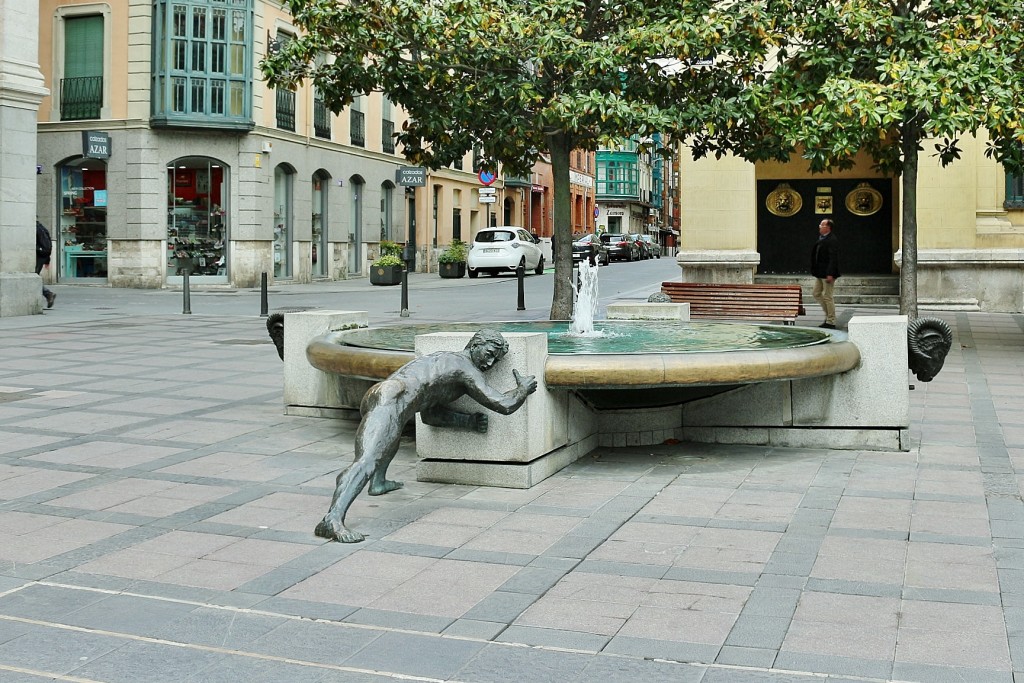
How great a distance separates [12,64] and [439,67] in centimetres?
781

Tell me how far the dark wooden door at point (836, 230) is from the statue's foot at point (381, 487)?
19428mm

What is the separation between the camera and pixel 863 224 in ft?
81.1

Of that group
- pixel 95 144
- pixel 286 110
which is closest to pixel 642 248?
pixel 286 110

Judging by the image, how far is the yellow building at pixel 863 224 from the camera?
72.9ft

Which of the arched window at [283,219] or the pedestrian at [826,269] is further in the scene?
the arched window at [283,219]

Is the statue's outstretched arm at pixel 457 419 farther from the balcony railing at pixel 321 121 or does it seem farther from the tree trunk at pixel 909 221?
the balcony railing at pixel 321 121

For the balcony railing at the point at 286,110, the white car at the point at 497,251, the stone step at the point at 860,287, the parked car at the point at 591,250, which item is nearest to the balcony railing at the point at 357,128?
the balcony railing at the point at 286,110

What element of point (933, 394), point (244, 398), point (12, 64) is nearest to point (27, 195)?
point (12, 64)

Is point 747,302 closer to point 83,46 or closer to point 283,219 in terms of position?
point 283,219

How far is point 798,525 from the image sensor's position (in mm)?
5906

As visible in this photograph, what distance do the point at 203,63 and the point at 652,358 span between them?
25898mm

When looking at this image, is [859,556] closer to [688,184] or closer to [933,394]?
[933,394]

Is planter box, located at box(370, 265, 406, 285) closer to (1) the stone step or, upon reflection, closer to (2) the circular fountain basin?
(1) the stone step

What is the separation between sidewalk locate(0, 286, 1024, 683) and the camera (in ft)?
13.3
